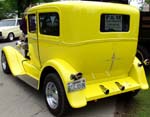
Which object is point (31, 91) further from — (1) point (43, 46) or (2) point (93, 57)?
(2) point (93, 57)

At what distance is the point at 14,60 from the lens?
7391mm

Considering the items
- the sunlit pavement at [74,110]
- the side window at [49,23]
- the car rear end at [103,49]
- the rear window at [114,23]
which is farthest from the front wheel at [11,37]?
the rear window at [114,23]

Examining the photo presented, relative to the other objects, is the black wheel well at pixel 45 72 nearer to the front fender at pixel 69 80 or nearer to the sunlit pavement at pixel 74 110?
the front fender at pixel 69 80

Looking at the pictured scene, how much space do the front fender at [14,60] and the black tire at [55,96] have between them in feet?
5.60

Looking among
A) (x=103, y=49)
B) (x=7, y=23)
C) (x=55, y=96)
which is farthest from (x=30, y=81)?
(x=7, y=23)

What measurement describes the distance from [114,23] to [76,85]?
1398 mm

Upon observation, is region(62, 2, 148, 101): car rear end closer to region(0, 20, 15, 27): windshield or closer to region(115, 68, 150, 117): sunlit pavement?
region(115, 68, 150, 117): sunlit pavement

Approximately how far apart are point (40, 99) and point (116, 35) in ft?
6.96

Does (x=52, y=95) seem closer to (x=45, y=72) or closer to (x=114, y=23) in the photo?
(x=45, y=72)

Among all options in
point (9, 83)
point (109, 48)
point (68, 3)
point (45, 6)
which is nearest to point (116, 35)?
point (109, 48)

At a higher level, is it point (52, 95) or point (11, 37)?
point (52, 95)

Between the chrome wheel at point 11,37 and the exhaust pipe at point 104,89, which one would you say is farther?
the chrome wheel at point 11,37

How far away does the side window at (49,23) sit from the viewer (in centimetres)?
527

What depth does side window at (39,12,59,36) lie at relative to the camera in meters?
5.27
